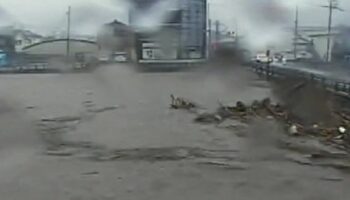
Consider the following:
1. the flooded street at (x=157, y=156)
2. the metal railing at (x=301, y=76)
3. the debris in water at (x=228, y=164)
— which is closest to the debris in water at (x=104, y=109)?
the flooded street at (x=157, y=156)

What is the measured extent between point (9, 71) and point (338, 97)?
4389 millimetres

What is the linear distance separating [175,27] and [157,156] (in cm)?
124

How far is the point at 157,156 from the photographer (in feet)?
21.0

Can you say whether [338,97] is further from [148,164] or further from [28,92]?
[28,92]

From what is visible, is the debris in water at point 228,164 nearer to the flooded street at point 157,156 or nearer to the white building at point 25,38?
the flooded street at point 157,156

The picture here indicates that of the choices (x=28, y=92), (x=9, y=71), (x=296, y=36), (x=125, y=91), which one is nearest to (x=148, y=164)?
(x=296, y=36)

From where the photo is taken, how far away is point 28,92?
561 inches

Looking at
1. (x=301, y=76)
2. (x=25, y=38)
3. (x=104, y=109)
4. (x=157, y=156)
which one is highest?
(x=25, y=38)

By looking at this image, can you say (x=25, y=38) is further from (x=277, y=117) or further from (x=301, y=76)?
(x=277, y=117)

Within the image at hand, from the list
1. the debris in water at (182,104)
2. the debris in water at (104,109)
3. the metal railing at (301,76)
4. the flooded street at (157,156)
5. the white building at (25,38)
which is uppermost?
the white building at (25,38)

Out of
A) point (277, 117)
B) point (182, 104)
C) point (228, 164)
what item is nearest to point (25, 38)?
point (228, 164)

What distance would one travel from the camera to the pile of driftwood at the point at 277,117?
24.8ft

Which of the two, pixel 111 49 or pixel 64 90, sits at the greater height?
pixel 111 49

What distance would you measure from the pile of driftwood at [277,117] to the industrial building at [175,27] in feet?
6.71
